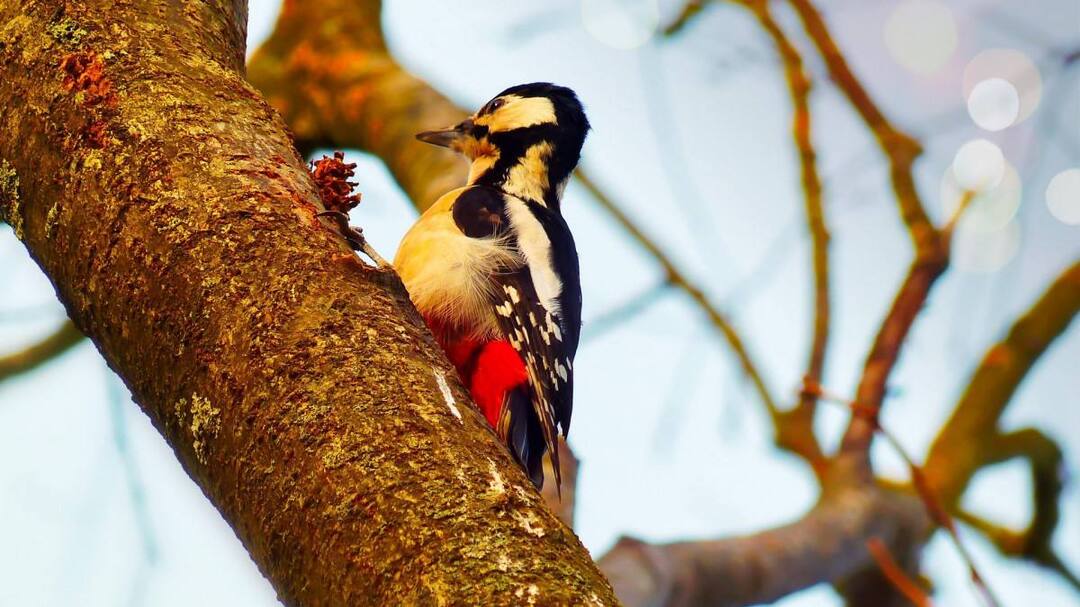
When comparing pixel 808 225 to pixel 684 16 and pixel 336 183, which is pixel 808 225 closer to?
pixel 684 16

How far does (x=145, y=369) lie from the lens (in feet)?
5.01

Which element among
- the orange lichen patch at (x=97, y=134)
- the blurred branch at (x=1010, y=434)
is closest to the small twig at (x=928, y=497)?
the orange lichen patch at (x=97, y=134)

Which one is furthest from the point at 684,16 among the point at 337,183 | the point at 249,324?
the point at 249,324

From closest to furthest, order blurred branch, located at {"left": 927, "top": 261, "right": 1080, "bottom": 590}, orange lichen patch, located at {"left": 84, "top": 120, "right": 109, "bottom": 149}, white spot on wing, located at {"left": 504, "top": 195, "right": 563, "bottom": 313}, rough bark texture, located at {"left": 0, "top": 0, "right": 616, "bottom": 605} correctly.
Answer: rough bark texture, located at {"left": 0, "top": 0, "right": 616, "bottom": 605} → orange lichen patch, located at {"left": 84, "top": 120, "right": 109, "bottom": 149} → white spot on wing, located at {"left": 504, "top": 195, "right": 563, "bottom": 313} → blurred branch, located at {"left": 927, "top": 261, "right": 1080, "bottom": 590}

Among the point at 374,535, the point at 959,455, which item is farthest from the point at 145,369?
the point at 959,455

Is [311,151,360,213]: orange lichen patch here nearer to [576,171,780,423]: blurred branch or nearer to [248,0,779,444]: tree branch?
[248,0,779,444]: tree branch

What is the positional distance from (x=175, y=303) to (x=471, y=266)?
5.18 ft

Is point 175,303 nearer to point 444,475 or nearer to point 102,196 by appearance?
point 102,196

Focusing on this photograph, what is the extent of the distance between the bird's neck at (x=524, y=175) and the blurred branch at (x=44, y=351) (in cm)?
131

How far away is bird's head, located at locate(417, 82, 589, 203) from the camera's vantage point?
12.2ft

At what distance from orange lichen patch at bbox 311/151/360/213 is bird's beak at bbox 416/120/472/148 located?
1.19 metres

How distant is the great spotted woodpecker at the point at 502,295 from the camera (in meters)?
2.74

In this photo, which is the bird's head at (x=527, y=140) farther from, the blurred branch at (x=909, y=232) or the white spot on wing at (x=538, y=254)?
the blurred branch at (x=909, y=232)

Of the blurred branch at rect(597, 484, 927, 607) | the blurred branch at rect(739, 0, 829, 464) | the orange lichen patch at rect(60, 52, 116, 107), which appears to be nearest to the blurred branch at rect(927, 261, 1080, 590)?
the blurred branch at rect(597, 484, 927, 607)
